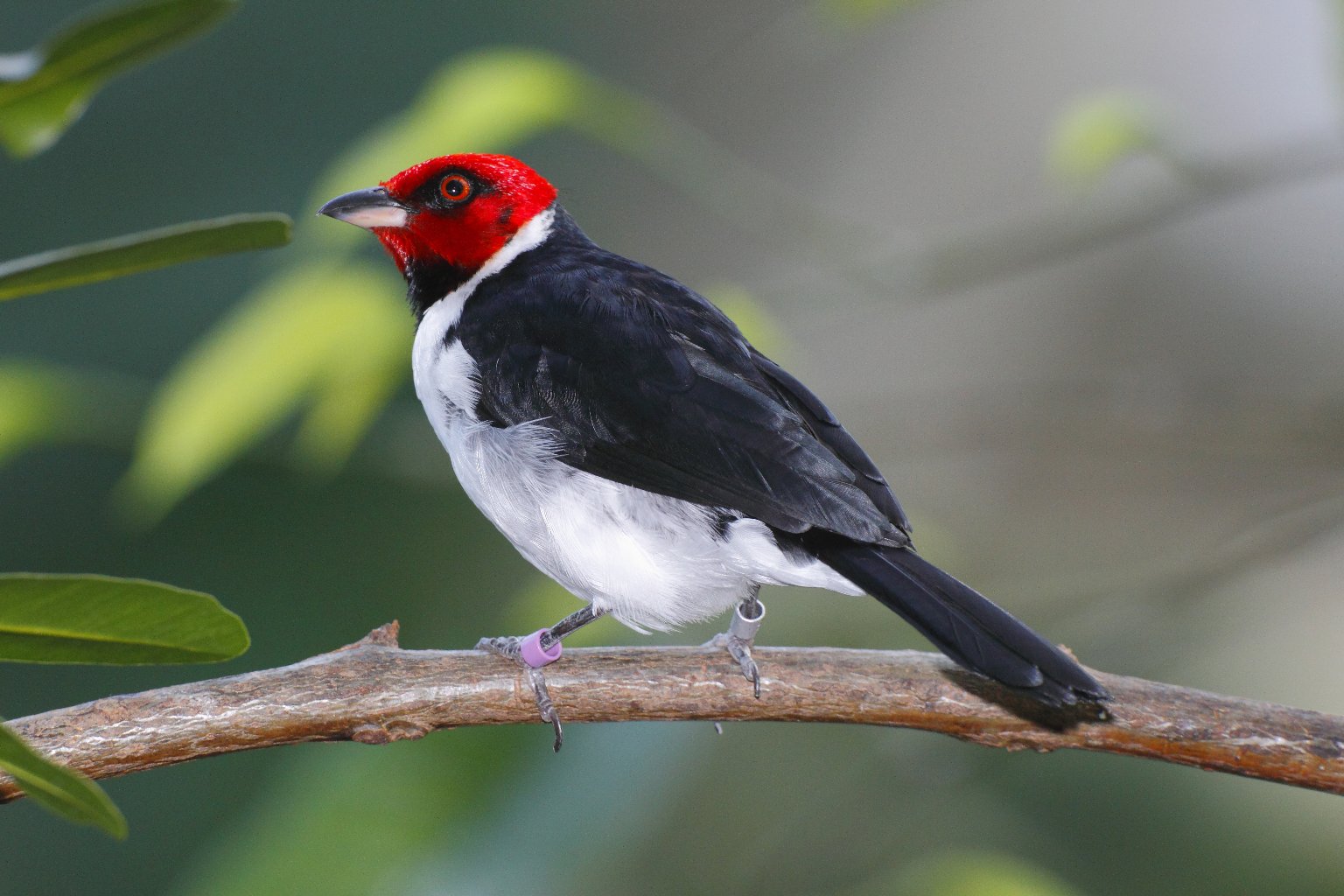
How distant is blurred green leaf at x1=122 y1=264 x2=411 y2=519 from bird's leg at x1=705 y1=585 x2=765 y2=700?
64cm

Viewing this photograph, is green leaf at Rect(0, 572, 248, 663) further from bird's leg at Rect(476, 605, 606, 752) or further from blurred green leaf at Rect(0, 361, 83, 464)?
blurred green leaf at Rect(0, 361, 83, 464)

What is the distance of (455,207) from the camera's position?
2.20 m

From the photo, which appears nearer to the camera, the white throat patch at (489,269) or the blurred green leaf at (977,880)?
the blurred green leaf at (977,880)

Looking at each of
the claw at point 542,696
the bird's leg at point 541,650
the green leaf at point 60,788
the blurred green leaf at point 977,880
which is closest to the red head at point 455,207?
the bird's leg at point 541,650

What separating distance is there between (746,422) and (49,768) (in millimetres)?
1042

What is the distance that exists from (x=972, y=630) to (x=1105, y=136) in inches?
36.5

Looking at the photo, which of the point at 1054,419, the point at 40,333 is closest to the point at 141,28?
the point at 1054,419

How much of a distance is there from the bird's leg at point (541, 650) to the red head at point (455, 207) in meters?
0.69

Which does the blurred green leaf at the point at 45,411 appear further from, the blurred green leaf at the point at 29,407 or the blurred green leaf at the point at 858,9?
the blurred green leaf at the point at 858,9

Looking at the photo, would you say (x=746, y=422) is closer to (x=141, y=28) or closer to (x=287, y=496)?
(x=141, y=28)

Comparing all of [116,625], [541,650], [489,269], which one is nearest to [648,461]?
[541,650]

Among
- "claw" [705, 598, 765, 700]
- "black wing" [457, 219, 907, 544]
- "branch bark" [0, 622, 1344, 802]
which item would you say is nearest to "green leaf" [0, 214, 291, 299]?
"branch bark" [0, 622, 1344, 802]

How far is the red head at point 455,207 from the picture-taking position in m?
2.19

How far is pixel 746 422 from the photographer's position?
1.77 meters
